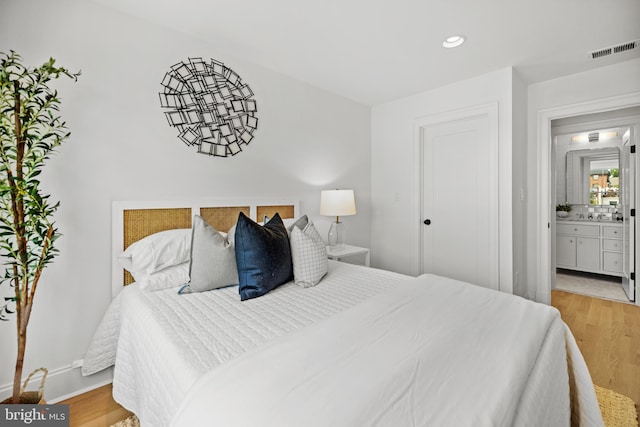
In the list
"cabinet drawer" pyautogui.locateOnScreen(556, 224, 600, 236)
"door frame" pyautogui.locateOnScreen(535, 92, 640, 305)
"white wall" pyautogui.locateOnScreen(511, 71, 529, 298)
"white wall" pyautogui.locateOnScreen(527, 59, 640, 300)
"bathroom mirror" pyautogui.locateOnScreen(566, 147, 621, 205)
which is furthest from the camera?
"bathroom mirror" pyautogui.locateOnScreen(566, 147, 621, 205)

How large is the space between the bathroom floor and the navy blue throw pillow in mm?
4110

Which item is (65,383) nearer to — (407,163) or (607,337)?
(407,163)

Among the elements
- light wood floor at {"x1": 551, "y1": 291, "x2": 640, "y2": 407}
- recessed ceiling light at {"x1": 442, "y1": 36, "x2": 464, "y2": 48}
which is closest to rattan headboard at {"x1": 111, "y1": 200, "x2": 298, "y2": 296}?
recessed ceiling light at {"x1": 442, "y1": 36, "x2": 464, "y2": 48}

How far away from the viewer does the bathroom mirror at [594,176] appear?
4.42 meters

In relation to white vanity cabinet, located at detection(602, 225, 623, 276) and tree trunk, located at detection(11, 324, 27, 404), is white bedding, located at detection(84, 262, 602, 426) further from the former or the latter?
white vanity cabinet, located at detection(602, 225, 623, 276)

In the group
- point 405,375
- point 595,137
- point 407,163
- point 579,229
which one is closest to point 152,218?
point 405,375

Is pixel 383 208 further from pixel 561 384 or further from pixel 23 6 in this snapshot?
pixel 23 6

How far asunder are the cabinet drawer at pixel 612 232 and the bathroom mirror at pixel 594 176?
562 mm

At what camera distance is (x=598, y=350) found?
7.72ft

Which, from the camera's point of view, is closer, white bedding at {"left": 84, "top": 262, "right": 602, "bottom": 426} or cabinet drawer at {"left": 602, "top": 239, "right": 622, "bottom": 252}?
white bedding at {"left": 84, "top": 262, "right": 602, "bottom": 426}

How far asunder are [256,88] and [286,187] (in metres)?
0.93

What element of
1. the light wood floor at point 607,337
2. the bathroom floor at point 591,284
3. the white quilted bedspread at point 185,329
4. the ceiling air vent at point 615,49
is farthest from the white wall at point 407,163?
the bathroom floor at point 591,284

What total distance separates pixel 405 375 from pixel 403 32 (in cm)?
225

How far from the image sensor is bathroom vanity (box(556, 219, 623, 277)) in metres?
4.12
